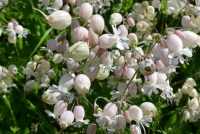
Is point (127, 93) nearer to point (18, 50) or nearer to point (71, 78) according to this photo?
point (71, 78)

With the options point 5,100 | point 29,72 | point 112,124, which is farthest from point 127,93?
point 5,100

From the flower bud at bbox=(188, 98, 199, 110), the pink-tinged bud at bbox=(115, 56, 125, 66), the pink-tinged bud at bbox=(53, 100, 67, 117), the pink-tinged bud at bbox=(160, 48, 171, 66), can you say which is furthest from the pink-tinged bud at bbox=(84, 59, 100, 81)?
the flower bud at bbox=(188, 98, 199, 110)

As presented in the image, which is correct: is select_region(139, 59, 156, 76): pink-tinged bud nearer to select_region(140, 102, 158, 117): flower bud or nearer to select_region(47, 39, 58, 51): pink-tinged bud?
select_region(140, 102, 158, 117): flower bud

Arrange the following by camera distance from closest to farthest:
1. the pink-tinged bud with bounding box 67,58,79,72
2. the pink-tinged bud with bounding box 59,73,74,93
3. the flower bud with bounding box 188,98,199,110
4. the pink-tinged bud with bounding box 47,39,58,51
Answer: the pink-tinged bud with bounding box 59,73,74,93, the pink-tinged bud with bounding box 67,58,79,72, the pink-tinged bud with bounding box 47,39,58,51, the flower bud with bounding box 188,98,199,110

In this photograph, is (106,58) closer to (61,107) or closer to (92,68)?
(92,68)

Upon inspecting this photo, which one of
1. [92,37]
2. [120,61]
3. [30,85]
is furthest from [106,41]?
[30,85]

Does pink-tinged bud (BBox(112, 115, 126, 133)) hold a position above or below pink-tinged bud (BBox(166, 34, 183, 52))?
below
